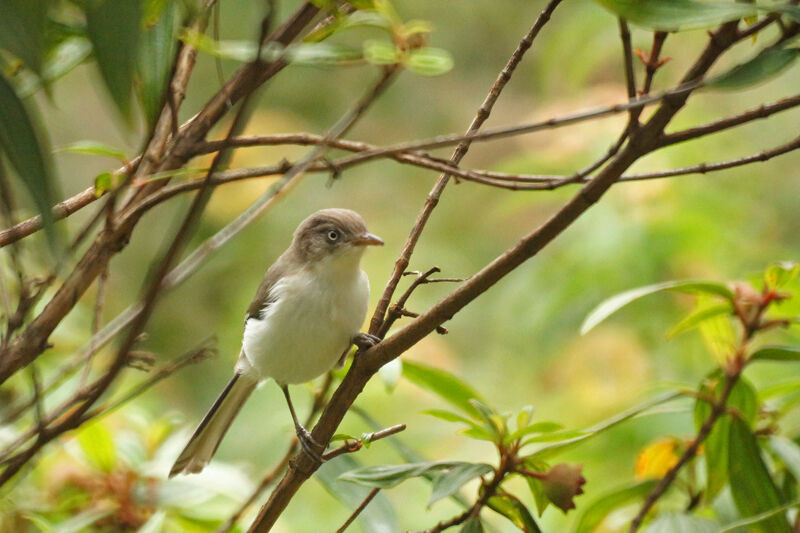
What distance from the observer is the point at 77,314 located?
97.3 inches

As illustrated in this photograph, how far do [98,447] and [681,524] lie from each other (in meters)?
1.29

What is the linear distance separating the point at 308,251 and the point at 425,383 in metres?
0.76

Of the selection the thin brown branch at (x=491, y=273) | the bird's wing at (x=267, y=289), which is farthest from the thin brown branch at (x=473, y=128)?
the bird's wing at (x=267, y=289)

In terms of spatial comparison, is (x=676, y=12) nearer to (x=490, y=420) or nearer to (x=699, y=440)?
(x=490, y=420)

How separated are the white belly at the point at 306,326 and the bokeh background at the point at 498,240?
0.27 meters

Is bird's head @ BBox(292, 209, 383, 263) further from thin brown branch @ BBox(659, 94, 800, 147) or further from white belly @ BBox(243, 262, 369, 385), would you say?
thin brown branch @ BBox(659, 94, 800, 147)

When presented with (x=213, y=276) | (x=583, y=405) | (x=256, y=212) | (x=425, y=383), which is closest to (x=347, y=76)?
(x=213, y=276)

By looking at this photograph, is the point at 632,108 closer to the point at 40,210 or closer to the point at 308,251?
the point at 40,210

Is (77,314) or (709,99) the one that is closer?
Answer: (77,314)

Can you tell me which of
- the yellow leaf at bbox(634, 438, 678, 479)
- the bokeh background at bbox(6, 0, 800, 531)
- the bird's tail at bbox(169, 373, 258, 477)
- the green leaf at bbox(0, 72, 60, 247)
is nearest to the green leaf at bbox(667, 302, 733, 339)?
the bokeh background at bbox(6, 0, 800, 531)

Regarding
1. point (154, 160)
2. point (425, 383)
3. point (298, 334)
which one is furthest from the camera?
point (298, 334)

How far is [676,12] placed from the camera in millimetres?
955

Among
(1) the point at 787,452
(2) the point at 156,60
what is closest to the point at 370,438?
(2) the point at 156,60

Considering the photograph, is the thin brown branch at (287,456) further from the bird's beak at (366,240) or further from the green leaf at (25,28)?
the green leaf at (25,28)
